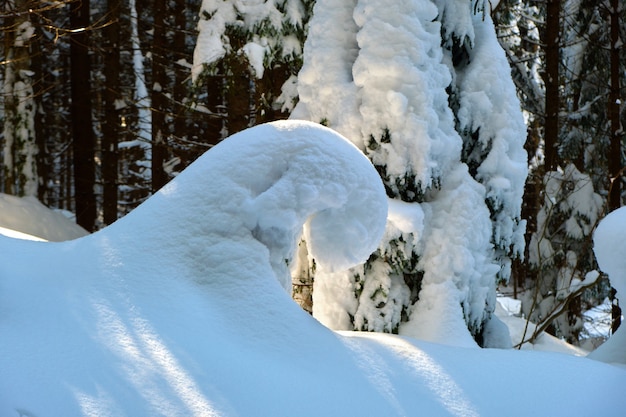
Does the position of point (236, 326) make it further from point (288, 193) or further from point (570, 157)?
point (570, 157)

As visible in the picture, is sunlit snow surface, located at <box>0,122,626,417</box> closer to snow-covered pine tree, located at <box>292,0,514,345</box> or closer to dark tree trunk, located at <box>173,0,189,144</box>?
snow-covered pine tree, located at <box>292,0,514,345</box>

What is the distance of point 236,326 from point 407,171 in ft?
10.2

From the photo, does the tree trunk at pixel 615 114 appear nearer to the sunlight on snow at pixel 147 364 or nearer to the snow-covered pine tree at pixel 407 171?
the snow-covered pine tree at pixel 407 171

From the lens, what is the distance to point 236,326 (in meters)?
2.62

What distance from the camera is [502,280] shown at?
615 cm

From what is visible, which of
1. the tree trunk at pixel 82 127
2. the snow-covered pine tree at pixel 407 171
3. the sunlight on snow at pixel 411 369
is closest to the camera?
the sunlight on snow at pixel 411 369

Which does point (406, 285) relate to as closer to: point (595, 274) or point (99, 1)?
point (595, 274)

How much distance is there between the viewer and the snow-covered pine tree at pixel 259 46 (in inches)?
346

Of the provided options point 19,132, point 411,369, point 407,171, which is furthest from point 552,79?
point 19,132

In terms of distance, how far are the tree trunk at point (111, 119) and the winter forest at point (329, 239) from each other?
0.10 meters

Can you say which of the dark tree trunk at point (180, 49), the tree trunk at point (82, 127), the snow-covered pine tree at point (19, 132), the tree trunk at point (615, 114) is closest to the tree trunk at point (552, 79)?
the tree trunk at point (615, 114)

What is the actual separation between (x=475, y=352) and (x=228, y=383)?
50.9 inches

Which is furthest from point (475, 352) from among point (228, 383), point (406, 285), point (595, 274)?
point (595, 274)

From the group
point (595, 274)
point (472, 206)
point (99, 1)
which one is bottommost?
point (595, 274)
